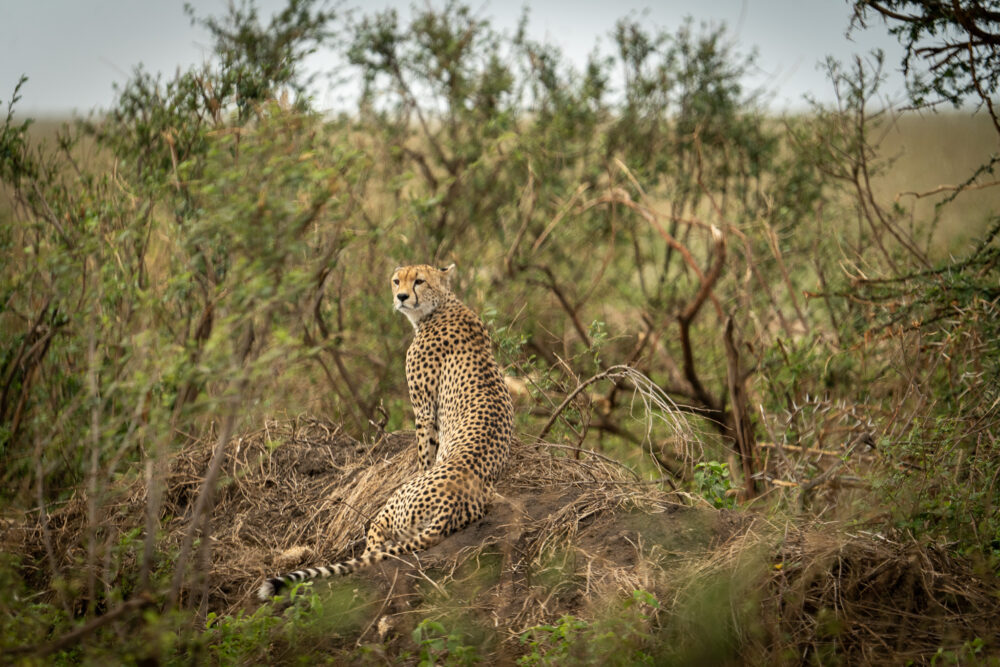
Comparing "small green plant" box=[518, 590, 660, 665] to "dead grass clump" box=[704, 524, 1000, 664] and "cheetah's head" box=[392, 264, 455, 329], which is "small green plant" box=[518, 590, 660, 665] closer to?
"dead grass clump" box=[704, 524, 1000, 664]

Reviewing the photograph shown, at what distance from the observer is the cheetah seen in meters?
4.22

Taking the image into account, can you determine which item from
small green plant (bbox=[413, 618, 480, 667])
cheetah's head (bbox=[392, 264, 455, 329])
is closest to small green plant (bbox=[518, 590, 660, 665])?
small green plant (bbox=[413, 618, 480, 667])

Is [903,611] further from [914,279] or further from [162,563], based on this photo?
[162,563]

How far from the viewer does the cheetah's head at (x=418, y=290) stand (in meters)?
5.21

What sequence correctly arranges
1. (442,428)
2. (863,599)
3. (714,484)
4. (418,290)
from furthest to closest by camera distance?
1. (418,290)
2. (442,428)
3. (714,484)
4. (863,599)

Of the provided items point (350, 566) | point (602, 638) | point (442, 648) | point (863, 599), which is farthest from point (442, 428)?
point (863, 599)

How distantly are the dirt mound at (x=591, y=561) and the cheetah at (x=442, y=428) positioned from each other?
118 mm

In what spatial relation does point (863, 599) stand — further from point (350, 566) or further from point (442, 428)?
point (442, 428)

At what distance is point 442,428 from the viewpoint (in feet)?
16.4

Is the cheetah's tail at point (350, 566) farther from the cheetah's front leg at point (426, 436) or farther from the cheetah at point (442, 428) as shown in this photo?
the cheetah's front leg at point (426, 436)

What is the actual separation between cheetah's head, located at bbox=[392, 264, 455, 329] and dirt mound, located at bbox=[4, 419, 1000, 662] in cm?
86

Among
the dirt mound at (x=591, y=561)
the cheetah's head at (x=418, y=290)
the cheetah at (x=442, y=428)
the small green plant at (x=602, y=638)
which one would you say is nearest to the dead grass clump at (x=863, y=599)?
the dirt mound at (x=591, y=561)

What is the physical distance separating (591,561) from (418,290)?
80.1 inches

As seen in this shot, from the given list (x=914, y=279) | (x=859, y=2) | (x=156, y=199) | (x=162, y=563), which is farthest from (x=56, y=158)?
(x=914, y=279)
